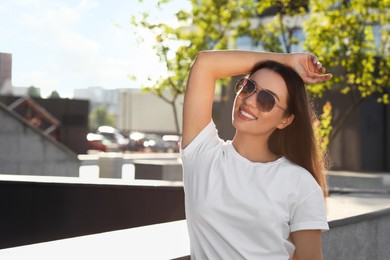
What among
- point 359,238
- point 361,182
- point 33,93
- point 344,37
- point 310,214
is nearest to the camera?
point 310,214

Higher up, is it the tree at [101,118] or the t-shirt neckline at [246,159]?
the tree at [101,118]

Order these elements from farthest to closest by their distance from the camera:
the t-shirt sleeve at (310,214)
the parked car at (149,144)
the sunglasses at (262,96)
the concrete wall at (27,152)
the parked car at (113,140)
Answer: the parked car at (149,144) → the parked car at (113,140) → the concrete wall at (27,152) → the sunglasses at (262,96) → the t-shirt sleeve at (310,214)

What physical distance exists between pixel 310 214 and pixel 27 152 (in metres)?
12.4

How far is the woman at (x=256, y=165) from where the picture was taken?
8.58 ft

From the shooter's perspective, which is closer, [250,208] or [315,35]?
[250,208]

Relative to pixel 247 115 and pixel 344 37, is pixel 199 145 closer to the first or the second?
pixel 247 115

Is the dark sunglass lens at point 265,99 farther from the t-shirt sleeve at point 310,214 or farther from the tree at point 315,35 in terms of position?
the tree at point 315,35

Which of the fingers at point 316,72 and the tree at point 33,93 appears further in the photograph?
the tree at point 33,93

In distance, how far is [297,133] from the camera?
2826mm

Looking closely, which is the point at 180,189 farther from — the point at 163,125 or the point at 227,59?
the point at 163,125

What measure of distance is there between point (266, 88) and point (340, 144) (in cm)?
2468

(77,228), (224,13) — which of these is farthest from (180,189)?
(224,13)

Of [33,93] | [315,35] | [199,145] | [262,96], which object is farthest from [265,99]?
[33,93]

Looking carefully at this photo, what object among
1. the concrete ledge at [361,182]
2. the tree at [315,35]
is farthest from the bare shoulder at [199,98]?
the concrete ledge at [361,182]
